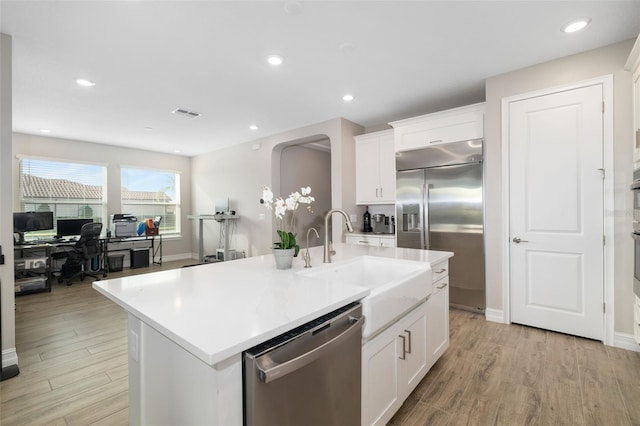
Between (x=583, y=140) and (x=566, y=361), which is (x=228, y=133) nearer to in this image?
(x=583, y=140)

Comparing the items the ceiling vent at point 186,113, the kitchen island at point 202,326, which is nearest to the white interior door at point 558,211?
the kitchen island at point 202,326

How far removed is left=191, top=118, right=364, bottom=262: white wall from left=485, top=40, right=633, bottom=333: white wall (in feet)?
6.66

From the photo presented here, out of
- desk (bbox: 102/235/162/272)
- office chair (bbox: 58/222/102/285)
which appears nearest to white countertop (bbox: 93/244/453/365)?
office chair (bbox: 58/222/102/285)

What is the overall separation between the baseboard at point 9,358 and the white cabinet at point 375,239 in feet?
12.2

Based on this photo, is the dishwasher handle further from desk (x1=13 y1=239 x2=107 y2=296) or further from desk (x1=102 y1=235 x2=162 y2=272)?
desk (x1=102 y1=235 x2=162 y2=272)

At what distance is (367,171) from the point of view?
459cm

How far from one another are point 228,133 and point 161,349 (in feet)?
16.2

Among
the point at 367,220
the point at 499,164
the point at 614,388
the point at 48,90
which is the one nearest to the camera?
the point at 614,388

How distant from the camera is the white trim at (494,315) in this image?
308cm

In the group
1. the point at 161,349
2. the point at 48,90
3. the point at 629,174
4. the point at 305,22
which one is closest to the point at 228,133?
the point at 48,90

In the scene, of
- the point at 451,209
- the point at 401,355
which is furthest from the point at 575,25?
the point at 401,355

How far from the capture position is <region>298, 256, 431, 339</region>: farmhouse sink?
1.36 meters

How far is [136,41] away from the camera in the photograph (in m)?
2.43

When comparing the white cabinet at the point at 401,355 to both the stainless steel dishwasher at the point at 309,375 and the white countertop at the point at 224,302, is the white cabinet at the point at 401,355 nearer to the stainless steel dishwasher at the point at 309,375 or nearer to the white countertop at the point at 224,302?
the stainless steel dishwasher at the point at 309,375
